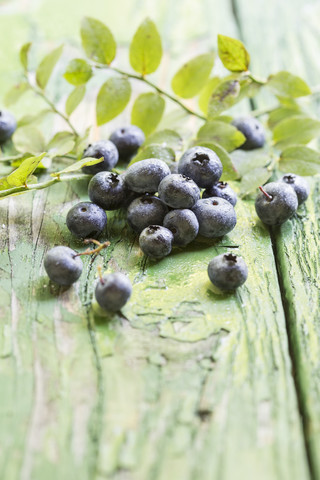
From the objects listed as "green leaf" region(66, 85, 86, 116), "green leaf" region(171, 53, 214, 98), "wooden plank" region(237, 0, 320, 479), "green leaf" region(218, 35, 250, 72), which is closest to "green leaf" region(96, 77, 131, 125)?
"green leaf" region(66, 85, 86, 116)

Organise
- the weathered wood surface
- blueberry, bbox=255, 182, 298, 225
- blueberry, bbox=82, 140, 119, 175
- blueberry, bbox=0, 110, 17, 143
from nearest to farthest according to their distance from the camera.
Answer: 1. the weathered wood surface
2. blueberry, bbox=255, 182, 298, 225
3. blueberry, bbox=82, 140, 119, 175
4. blueberry, bbox=0, 110, 17, 143

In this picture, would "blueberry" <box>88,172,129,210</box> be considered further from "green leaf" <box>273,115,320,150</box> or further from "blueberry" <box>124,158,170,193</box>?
"green leaf" <box>273,115,320,150</box>

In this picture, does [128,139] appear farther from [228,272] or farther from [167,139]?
[228,272]

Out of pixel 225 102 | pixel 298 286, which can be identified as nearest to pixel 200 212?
pixel 298 286

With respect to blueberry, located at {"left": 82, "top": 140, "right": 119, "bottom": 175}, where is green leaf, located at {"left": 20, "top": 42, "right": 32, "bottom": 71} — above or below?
above

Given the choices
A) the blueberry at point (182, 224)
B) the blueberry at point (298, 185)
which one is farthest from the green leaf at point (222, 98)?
the blueberry at point (182, 224)

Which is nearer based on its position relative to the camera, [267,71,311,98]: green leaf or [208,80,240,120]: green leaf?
[208,80,240,120]: green leaf
